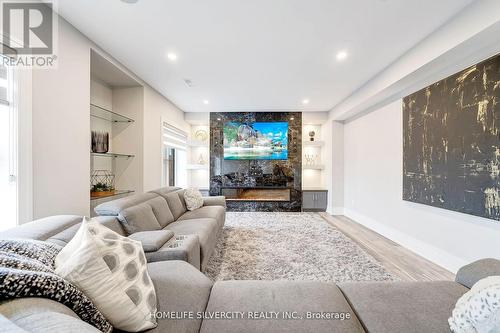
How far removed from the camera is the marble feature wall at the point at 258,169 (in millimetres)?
5633

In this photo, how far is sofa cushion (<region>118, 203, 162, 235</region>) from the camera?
6.71 ft

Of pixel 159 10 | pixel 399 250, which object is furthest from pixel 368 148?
pixel 159 10

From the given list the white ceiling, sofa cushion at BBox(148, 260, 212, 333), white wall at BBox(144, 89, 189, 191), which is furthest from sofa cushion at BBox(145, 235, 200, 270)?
white wall at BBox(144, 89, 189, 191)

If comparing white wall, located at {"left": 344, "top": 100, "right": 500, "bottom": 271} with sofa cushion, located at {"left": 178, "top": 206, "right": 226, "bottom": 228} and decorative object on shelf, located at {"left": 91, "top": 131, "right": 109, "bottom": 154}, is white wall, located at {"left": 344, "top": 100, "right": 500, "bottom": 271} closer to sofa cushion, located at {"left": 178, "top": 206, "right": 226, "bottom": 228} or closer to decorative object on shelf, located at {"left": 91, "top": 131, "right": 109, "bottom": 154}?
sofa cushion, located at {"left": 178, "top": 206, "right": 226, "bottom": 228}

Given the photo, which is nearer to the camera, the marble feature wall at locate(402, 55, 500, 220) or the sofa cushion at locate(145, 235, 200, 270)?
the sofa cushion at locate(145, 235, 200, 270)

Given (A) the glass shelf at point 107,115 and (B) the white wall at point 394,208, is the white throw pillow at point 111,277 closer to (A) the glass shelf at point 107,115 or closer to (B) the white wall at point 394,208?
(A) the glass shelf at point 107,115

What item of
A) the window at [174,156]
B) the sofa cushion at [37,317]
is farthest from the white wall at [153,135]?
the sofa cushion at [37,317]

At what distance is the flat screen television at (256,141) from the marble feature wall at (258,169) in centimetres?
11

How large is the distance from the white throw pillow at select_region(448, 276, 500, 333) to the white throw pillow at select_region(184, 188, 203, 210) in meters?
3.22

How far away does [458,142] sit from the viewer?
92.1 inches

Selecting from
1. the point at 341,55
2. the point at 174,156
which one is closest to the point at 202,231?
the point at 341,55

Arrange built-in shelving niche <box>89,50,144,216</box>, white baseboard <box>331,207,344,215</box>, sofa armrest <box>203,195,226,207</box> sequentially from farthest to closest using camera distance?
white baseboard <box>331,207,344,215</box>
sofa armrest <box>203,195,226,207</box>
built-in shelving niche <box>89,50,144,216</box>

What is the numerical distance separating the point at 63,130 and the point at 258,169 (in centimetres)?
425

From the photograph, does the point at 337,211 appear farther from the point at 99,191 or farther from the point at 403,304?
the point at 99,191
